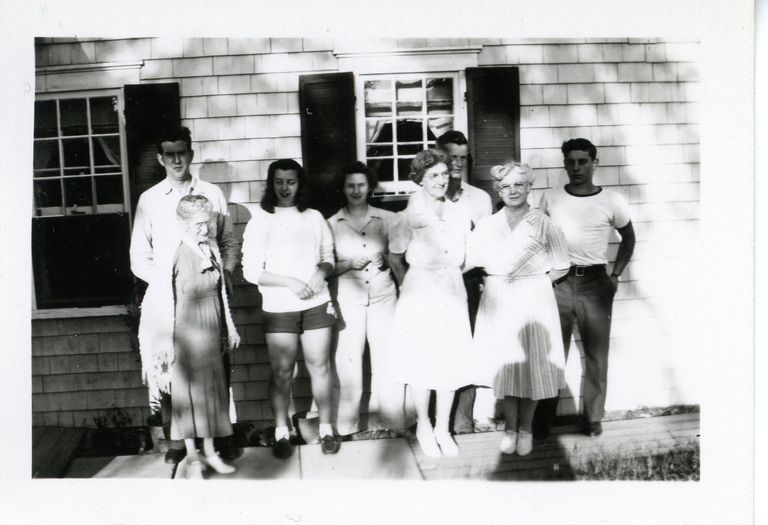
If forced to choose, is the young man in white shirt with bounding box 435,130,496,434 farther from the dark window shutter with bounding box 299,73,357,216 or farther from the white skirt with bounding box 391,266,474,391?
the dark window shutter with bounding box 299,73,357,216

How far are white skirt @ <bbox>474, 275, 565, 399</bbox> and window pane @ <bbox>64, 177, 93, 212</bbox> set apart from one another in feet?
8.63

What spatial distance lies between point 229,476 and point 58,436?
3.90 feet

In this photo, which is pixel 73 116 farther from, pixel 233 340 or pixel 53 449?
pixel 53 449

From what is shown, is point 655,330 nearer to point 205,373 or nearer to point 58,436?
point 205,373

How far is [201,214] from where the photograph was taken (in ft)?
12.8

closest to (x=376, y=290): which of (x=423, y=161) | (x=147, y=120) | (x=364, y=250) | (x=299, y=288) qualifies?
(x=364, y=250)

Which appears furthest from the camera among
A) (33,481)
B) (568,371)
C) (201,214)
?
(568,371)

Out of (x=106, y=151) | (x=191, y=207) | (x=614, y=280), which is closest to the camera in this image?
(x=191, y=207)

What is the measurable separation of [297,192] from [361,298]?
0.78 metres

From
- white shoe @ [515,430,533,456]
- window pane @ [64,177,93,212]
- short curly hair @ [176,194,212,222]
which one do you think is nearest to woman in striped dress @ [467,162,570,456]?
white shoe @ [515,430,533,456]

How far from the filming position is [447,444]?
4160 millimetres

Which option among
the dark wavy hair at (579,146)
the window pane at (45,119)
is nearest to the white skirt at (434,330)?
the dark wavy hair at (579,146)

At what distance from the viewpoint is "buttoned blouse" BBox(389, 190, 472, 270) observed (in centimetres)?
404

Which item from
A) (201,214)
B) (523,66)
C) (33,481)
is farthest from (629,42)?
(33,481)
